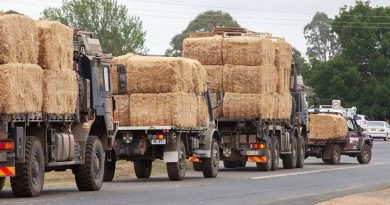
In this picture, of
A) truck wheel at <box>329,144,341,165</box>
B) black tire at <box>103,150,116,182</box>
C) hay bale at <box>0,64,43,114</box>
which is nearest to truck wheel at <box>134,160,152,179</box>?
black tire at <box>103,150,116,182</box>

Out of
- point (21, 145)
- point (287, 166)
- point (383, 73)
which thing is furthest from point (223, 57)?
point (383, 73)

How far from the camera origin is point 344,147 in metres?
45.8

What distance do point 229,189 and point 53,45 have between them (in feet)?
17.2

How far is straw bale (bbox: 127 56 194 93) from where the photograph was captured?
3055 cm

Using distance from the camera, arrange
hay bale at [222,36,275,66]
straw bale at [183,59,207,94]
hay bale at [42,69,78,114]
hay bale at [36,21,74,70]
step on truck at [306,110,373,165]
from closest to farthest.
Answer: hay bale at [42,69,78,114]
hay bale at [36,21,74,70]
straw bale at [183,59,207,94]
hay bale at [222,36,275,66]
step on truck at [306,110,373,165]

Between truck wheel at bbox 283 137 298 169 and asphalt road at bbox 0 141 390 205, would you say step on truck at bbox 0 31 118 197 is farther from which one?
truck wheel at bbox 283 137 298 169

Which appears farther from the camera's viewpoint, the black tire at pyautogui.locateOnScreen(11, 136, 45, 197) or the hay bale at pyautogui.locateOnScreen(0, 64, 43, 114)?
the black tire at pyautogui.locateOnScreen(11, 136, 45, 197)

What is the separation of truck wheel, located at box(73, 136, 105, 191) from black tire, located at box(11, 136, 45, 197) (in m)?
2.36

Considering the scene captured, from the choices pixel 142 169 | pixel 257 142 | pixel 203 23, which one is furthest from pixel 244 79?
pixel 203 23

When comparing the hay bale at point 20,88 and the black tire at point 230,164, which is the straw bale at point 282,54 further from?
the hay bale at point 20,88

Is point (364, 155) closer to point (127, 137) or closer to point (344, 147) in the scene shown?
point (344, 147)

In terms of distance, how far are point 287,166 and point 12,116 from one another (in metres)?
Result: 20.1

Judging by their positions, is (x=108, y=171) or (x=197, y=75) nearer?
(x=108, y=171)

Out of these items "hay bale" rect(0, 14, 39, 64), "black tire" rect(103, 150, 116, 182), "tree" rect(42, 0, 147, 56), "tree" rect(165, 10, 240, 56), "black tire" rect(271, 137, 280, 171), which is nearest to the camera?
"hay bale" rect(0, 14, 39, 64)
